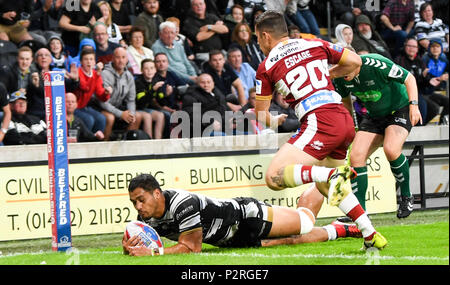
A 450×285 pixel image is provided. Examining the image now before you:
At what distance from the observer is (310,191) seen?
26.2 ft

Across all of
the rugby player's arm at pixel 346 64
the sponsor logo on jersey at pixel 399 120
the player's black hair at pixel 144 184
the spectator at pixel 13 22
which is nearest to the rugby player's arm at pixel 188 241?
the player's black hair at pixel 144 184

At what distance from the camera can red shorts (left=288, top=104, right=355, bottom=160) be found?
691 centimetres

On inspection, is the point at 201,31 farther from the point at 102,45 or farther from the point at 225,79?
the point at 102,45

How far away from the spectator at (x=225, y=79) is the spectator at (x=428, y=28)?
15.3 ft

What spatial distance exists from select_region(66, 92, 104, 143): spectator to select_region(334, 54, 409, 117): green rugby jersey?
385cm

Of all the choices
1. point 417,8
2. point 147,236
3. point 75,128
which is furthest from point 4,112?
point 417,8

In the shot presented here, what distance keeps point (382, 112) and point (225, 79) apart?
161 inches

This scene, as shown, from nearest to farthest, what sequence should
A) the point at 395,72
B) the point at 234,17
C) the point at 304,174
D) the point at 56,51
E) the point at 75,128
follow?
the point at 304,174
the point at 395,72
the point at 75,128
the point at 56,51
the point at 234,17

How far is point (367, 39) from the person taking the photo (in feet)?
48.3

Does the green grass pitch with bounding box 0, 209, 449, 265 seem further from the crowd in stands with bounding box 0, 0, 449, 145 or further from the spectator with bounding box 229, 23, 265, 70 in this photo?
the spectator with bounding box 229, 23, 265, 70

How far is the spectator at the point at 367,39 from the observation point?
47.6 ft

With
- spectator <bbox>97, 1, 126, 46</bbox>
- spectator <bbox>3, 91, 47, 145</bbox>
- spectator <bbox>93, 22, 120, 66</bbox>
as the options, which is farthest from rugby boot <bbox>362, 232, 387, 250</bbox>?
spectator <bbox>97, 1, 126, 46</bbox>

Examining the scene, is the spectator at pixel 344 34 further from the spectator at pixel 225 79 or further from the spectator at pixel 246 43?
the spectator at pixel 225 79

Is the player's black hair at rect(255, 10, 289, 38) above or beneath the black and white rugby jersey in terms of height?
above
